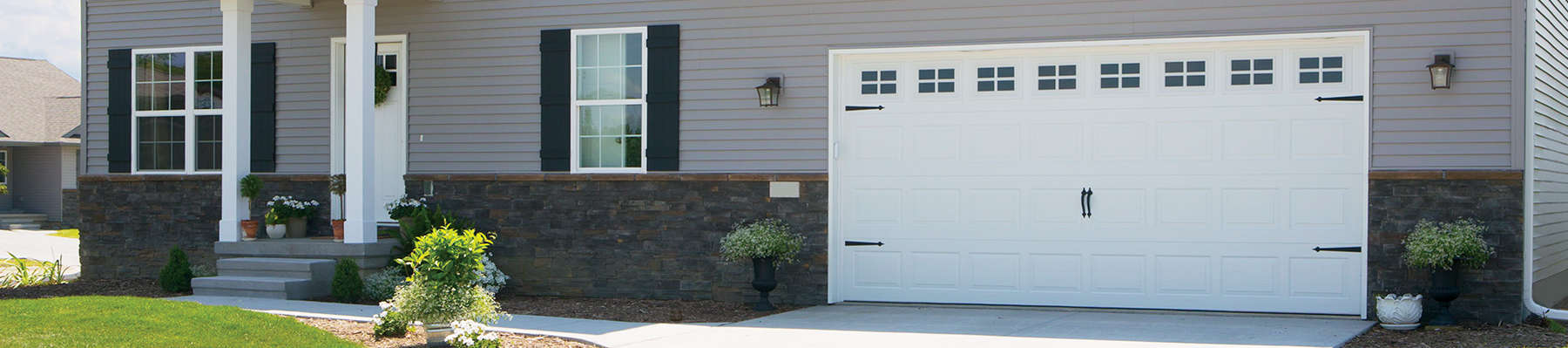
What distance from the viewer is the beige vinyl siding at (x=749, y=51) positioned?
8.75 metres

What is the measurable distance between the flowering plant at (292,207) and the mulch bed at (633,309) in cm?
209

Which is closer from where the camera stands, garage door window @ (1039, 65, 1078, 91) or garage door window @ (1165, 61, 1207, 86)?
garage door window @ (1165, 61, 1207, 86)

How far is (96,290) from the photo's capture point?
37.9 ft

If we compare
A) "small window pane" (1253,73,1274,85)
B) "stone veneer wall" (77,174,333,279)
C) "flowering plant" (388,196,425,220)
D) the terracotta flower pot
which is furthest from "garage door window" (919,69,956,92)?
the terracotta flower pot

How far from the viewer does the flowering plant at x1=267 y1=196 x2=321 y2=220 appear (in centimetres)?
1163

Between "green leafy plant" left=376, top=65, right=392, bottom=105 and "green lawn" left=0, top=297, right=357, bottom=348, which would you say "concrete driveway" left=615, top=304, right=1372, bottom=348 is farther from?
"green leafy plant" left=376, top=65, right=392, bottom=105

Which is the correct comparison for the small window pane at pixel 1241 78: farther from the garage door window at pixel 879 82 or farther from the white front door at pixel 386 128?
the white front door at pixel 386 128

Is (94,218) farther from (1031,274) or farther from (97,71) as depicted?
(1031,274)

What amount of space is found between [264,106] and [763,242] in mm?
5094

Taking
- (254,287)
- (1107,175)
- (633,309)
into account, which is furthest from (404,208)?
(1107,175)

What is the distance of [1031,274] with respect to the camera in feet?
32.7

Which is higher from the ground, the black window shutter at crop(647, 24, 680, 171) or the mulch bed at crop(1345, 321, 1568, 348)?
the black window shutter at crop(647, 24, 680, 171)

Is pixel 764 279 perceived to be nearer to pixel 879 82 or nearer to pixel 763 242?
pixel 763 242

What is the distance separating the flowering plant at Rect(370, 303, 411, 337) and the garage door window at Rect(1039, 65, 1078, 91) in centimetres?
487
